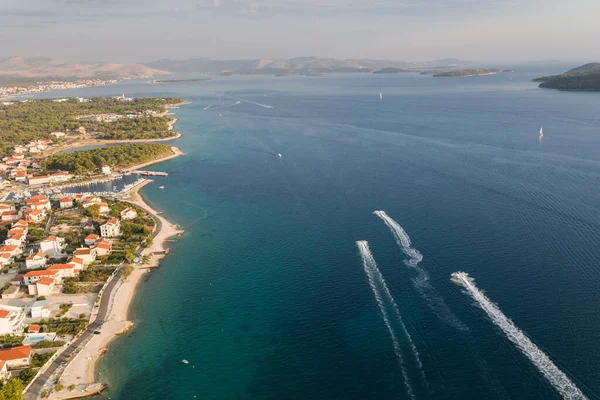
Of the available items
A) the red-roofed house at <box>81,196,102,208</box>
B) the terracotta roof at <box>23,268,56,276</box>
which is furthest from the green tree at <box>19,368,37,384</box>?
the red-roofed house at <box>81,196,102,208</box>

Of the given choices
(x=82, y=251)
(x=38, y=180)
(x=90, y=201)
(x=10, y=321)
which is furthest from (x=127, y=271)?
(x=38, y=180)

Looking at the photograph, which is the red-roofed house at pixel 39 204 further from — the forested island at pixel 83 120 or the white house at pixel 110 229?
the forested island at pixel 83 120

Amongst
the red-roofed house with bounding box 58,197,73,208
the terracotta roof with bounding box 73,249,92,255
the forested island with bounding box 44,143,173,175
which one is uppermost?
the forested island with bounding box 44,143,173,175

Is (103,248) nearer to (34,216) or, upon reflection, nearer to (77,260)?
(77,260)

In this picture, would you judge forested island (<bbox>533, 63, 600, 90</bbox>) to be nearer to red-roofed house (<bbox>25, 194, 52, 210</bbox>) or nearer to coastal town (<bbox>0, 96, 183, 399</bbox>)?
coastal town (<bbox>0, 96, 183, 399</bbox>)

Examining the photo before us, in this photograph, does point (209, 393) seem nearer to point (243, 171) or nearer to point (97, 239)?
point (97, 239)

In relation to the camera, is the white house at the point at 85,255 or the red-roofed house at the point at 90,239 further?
the red-roofed house at the point at 90,239

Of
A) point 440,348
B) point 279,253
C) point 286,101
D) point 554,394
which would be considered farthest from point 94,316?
point 286,101

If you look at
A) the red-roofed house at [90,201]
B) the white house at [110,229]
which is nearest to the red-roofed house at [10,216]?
the red-roofed house at [90,201]
